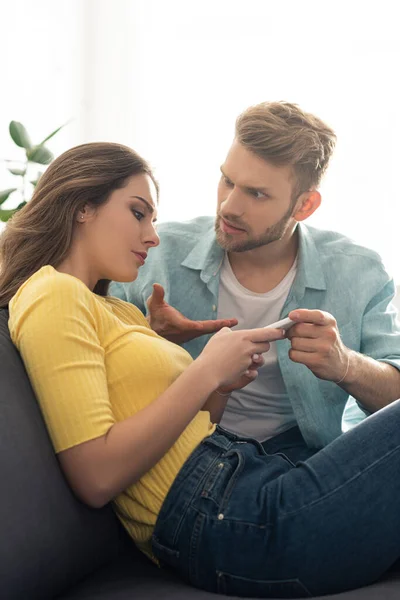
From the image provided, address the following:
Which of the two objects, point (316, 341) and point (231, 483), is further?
point (316, 341)

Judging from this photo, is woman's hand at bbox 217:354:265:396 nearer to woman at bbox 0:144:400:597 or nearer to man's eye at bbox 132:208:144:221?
woman at bbox 0:144:400:597

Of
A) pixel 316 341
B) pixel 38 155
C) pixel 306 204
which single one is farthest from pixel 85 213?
pixel 38 155

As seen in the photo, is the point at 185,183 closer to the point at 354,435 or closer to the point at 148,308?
the point at 148,308

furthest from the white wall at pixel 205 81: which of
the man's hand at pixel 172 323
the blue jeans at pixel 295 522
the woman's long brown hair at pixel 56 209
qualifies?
the blue jeans at pixel 295 522

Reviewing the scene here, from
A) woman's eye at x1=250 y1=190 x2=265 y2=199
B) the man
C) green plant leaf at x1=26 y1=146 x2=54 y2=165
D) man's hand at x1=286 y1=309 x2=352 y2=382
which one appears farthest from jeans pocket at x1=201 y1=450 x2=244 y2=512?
green plant leaf at x1=26 y1=146 x2=54 y2=165

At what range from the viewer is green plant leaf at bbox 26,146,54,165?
2580mm

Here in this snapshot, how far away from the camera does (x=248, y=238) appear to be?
2049 millimetres

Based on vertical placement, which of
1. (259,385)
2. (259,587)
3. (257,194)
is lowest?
(259,385)

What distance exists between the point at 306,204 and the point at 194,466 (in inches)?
43.0

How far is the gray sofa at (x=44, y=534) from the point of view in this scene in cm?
108

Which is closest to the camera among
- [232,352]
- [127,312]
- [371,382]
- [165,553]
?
[165,553]

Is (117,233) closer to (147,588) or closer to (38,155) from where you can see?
(147,588)

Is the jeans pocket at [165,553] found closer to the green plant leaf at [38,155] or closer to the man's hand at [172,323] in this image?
the man's hand at [172,323]

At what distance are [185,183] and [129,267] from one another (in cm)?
223
